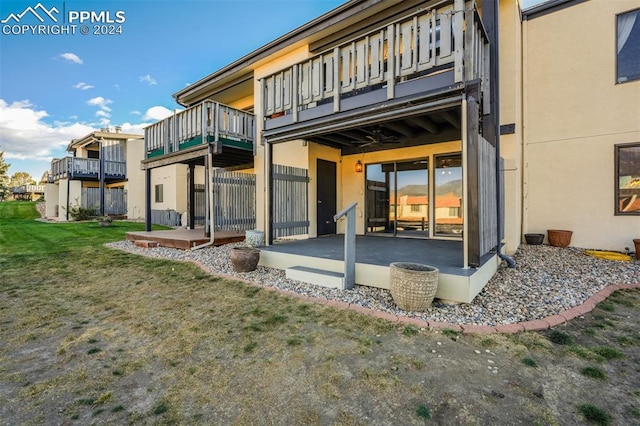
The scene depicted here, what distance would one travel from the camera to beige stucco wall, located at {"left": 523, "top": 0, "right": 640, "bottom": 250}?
6.45 m

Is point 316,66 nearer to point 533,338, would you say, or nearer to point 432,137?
point 432,137

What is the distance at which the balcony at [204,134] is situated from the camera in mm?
8102

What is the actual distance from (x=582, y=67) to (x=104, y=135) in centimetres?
2456

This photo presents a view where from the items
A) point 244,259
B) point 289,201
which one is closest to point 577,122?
point 289,201

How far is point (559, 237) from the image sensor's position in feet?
22.5

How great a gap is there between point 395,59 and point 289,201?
4139mm

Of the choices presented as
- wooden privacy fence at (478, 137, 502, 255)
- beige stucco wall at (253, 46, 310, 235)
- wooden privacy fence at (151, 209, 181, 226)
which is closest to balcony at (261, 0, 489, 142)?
wooden privacy fence at (478, 137, 502, 255)

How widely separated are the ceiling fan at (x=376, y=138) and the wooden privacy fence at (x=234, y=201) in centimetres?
388

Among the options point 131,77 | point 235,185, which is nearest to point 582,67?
point 235,185

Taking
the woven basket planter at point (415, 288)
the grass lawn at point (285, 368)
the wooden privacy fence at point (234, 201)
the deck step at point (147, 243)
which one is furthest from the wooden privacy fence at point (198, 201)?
the woven basket planter at point (415, 288)

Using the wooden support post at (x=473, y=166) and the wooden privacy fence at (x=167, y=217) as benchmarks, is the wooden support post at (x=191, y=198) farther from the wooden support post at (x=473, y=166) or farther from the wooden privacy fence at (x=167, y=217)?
the wooden support post at (x=473, y=166)

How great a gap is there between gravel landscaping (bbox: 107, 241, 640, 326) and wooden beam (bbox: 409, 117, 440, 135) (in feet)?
11.0

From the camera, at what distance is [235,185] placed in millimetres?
9031

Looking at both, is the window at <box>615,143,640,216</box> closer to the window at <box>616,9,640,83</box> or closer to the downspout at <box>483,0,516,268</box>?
the window at <box>616,9,640,83</box>
